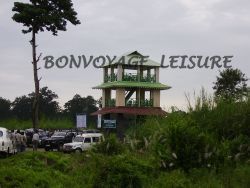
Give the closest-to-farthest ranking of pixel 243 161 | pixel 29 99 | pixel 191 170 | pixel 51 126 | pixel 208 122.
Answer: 1. pixel 191 170
2. pixel 243 161
3. pixel 208 122
4. pixel 51 126
5. pixel 29 99

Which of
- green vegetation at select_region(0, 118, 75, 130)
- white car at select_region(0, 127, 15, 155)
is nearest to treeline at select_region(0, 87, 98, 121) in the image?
green vegetation at select_region(0, 118, 75, 130)

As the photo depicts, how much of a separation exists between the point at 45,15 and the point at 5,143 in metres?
22.7

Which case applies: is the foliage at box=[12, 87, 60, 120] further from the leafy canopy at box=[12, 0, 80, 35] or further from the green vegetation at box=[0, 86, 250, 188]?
the green vegetation at box=[0, 86, 250, 188]

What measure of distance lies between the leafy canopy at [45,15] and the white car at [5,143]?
2086 cm

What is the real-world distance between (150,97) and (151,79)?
5.68 feet

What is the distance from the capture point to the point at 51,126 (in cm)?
7375

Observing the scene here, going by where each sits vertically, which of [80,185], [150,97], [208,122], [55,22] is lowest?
[80,185]

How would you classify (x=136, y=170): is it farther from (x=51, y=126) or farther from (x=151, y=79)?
(x=51, y=126)

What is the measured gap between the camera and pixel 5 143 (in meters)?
27.3

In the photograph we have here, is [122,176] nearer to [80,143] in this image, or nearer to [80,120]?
[80,143]

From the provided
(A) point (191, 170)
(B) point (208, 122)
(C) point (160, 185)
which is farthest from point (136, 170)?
(B) point (208, 122)

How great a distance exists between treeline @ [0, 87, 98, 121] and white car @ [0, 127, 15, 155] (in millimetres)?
90459

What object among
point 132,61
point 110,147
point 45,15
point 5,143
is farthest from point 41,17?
point 110,147

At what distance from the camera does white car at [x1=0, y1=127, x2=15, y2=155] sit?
88.2 ft
